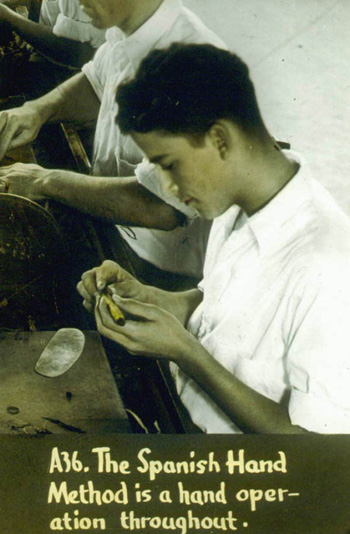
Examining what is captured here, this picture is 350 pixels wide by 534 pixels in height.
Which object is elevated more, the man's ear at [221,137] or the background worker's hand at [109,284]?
the man's ear at [221,137]

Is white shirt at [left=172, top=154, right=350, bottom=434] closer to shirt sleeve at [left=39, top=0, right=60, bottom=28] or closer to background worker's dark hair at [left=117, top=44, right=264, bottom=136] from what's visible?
background worker's dark hair at [left=117, top=44, right=264, bottom=136]

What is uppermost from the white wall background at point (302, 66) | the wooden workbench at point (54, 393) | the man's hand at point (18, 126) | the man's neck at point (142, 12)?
the white wall background at point (302, 66)

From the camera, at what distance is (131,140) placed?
4.21 feet

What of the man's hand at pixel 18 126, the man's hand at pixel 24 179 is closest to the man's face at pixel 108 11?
the man's hand at pixel 18 126

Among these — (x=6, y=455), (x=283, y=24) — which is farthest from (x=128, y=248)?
(x=283, y=24)

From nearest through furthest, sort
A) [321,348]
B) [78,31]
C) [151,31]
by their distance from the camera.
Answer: [321,348] < [151,31] < [78,31]

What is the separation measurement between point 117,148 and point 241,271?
1.42ft

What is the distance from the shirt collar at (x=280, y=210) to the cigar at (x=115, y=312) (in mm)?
351

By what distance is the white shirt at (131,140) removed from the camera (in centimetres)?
124

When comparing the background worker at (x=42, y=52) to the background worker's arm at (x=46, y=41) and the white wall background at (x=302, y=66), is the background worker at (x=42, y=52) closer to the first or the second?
the background worker's arm at (x=46, y=41)

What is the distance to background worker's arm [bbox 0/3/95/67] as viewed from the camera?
1.39m

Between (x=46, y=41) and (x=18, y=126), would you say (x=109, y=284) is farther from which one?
(x=46, y=41)

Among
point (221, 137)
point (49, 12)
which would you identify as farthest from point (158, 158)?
point (49, 12)

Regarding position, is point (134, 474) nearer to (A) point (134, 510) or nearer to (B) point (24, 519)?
(A) point (134, 510)
